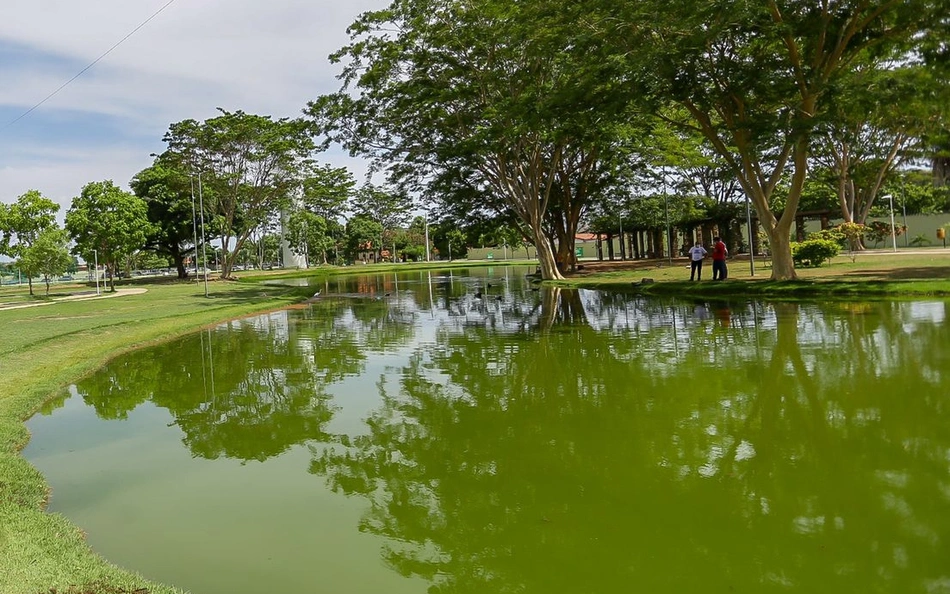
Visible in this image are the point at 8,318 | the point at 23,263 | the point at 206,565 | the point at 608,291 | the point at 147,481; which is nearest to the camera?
the point at 206,565

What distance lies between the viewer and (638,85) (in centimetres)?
1772

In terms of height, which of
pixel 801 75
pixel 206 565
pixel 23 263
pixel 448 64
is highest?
pixel 448 64

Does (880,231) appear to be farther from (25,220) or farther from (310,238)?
(310,238)

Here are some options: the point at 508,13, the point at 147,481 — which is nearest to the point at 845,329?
the point at 147,481

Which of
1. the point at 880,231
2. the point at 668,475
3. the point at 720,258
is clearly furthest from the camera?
the point at 880,231

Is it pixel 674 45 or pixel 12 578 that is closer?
pixel 12 578

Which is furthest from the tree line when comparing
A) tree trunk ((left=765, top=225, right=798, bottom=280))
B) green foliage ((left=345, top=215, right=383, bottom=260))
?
green foliage ((left=345, top=215, right=383, bottom=260))

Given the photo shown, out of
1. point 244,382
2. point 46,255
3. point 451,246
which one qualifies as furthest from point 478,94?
point 451,246

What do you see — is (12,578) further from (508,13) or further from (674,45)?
(508,13)

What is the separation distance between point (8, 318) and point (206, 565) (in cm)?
2192

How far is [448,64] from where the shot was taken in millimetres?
25625

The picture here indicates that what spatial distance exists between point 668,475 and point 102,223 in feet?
125

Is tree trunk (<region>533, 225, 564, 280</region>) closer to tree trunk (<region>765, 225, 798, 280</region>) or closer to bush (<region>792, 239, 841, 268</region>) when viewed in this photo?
bush (<region>792, 239, 841, 268</region>)

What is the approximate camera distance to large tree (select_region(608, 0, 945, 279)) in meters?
15.8
